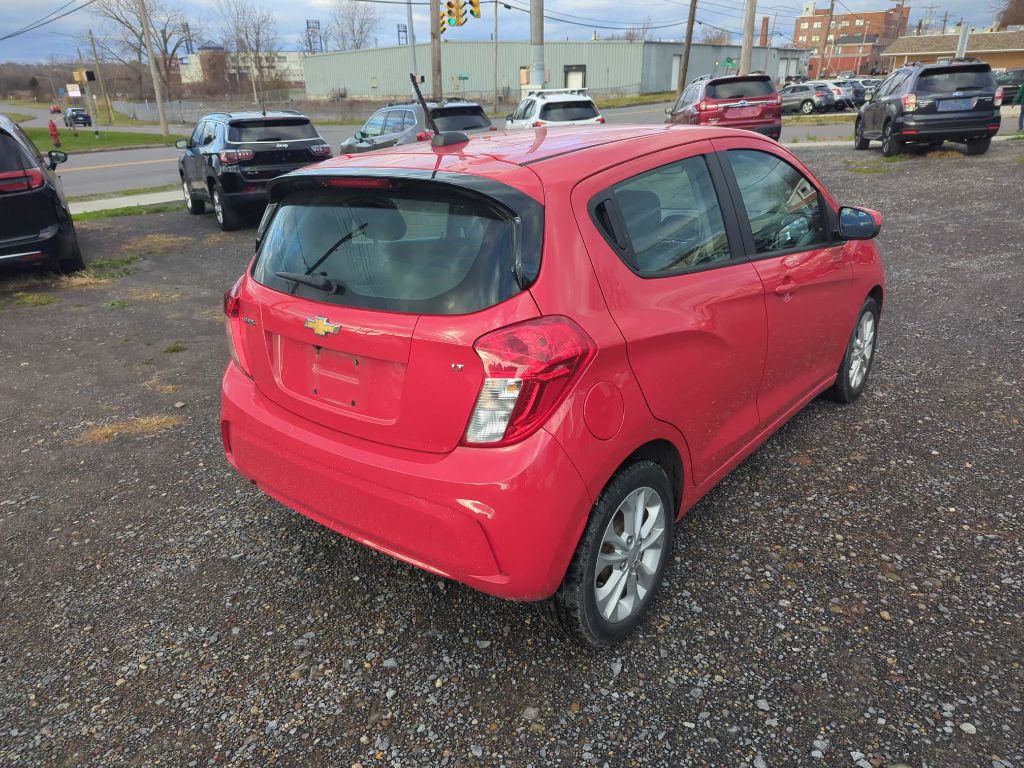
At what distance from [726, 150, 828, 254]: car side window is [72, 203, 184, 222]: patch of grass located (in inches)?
484

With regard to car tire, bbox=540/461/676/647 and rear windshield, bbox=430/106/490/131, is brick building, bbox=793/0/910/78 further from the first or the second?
car tire, bbox=540/461/676/647

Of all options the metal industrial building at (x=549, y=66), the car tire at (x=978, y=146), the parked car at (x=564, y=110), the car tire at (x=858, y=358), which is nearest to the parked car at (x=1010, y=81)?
the car tire at (x=978, y=146)

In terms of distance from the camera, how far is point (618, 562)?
2529mm

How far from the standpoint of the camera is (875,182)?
1262 centimetres

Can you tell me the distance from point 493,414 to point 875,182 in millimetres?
12793

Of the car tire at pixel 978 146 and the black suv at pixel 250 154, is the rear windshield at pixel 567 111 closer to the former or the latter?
the black suv at pixel 250 154

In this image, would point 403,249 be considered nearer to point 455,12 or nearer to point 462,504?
point 462,504

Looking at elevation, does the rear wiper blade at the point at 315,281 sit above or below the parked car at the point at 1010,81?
below

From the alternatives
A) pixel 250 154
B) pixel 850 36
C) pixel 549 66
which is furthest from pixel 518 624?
pixel 850 36

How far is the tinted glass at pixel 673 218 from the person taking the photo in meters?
2.56

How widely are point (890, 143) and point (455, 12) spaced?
16.9 m

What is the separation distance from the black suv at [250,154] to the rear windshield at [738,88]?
10072 millimetres

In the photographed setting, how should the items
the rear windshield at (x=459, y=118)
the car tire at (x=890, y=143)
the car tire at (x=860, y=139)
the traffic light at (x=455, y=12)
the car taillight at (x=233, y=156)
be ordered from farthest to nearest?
1. the traffic light at (x=455, y=12)
2. the car tire at (x=860, y=139)
3. the car tire at (x=890, y=143)
4. the rear windshield at (x=459, y=118)
5. the car taillight at (x=233, y=156)

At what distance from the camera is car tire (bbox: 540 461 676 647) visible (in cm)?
235
